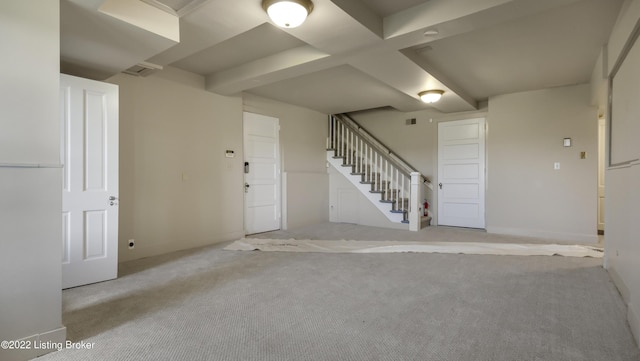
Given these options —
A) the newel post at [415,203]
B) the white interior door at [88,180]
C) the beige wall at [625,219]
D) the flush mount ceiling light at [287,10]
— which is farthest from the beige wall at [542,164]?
the white interior door at [88,180]

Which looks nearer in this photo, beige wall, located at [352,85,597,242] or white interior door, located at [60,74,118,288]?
white interior door, located at [60,74,118,288]

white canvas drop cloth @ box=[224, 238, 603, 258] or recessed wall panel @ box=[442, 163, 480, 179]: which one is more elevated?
recessed wall panel @ box=[442, 163, 480, 179]

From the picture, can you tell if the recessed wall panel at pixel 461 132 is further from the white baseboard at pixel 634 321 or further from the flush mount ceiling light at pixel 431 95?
the white baseboard at pixel 634 321

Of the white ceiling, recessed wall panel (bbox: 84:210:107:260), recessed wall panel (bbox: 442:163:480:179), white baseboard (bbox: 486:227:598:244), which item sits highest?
the white ceiling

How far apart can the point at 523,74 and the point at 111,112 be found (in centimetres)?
567

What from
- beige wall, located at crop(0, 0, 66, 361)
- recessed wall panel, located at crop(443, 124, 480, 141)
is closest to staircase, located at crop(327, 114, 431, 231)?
recessed wall panel, located at crop(443, 124, 480, 141)

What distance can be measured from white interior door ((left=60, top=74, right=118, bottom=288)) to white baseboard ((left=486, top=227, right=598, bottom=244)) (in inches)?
248

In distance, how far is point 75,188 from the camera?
Answer: 10.3 feet

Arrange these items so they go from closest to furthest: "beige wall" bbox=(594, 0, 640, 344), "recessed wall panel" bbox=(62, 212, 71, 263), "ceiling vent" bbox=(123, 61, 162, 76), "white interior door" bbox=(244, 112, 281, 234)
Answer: "beige wall" bbox=(594, 0, 640, 344)
"recessed wall panel" bbox=(62, 212, 71, 263)
"ceiling vent" bbox=(123, 61, 162, 76)
"white interior door" bbox=(244, 112, 281, 234)

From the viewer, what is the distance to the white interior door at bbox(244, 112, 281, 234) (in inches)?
230

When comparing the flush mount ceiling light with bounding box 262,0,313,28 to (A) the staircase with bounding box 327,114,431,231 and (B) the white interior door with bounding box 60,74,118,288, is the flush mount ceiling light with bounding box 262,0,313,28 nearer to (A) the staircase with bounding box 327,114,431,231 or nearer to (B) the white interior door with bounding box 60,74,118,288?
(B) the white interior door with bounding box 60,74,118,288

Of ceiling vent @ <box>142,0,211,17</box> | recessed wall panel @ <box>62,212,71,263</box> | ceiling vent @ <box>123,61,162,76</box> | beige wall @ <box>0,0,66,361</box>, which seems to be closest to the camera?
beige wall @ <box>0,0,66,361</box>

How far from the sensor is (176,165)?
15.5 ft

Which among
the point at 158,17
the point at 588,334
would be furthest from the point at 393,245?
the point at 158,17
